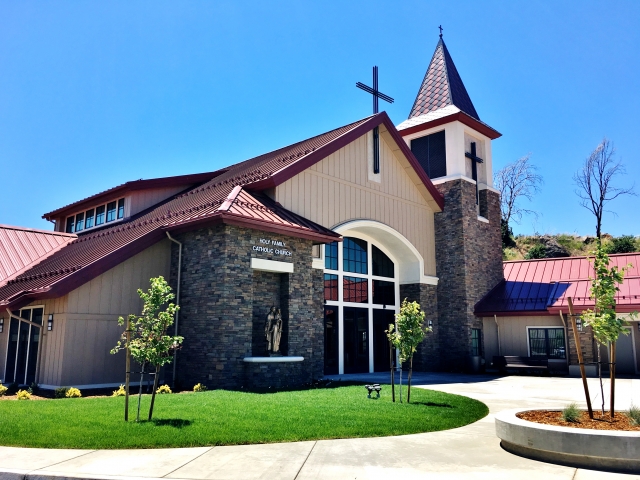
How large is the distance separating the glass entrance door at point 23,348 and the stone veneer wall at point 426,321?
1434 centimetres

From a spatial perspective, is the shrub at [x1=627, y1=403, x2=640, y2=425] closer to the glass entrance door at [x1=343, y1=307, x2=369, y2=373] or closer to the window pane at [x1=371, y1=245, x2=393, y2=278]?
the glass entrance door at [x1=343, y1=307, x2=369, y2=373]

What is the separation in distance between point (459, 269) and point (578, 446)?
18.2 m

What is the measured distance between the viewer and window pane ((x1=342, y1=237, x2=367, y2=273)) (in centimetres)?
2228

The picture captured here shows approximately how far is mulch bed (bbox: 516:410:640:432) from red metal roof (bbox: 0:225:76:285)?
1763 cm

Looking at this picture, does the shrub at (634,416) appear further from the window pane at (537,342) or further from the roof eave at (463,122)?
the roof eave at (463,122)

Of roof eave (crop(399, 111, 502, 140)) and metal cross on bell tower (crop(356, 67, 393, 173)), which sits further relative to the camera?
roof eave (crop(399, 111, 502, 140))

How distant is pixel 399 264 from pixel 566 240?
35.2 m

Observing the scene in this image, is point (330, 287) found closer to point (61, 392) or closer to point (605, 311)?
point (61, 392)

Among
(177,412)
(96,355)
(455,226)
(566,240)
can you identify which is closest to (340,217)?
(455,226)

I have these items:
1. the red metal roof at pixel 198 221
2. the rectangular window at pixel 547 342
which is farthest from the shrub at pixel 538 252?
the red metal roof at pixel 198 221

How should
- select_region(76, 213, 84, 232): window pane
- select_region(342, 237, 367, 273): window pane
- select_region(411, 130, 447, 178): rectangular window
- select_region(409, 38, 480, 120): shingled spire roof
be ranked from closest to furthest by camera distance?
select_region(342, 237, 367, 273): window pane
select_region(76, 213, 84, 232): window pane
select_region(411, 130, 447, 178): rectangular window
select_region(409, 38, 480, 120): shingled spire roof

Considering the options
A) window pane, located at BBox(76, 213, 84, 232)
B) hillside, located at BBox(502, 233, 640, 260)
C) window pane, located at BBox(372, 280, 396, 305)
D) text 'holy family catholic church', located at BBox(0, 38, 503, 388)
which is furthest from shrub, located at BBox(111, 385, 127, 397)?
hillside, located at BBox(502, 233, 640, 260)

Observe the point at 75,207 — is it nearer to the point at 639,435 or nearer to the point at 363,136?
the point at 363,136

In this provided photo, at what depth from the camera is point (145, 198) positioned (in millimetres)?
23531
